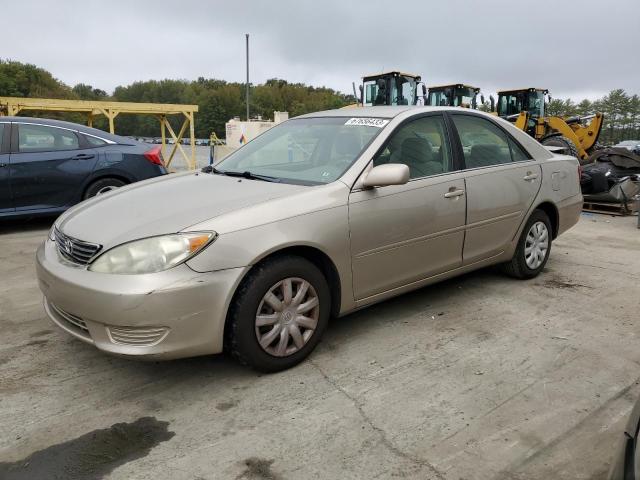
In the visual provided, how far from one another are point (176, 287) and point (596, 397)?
7.52ft

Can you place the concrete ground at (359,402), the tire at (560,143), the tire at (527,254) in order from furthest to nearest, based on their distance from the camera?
the tire at (560,143) → the tire at (527,254) → the concrete ground at (359,402)

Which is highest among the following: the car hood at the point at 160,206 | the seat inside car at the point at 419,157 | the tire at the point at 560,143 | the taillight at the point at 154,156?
the tire at the point at 560,143

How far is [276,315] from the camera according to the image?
295 cm

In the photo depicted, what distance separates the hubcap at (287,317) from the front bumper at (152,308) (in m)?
0.24

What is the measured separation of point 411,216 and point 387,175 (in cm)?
45

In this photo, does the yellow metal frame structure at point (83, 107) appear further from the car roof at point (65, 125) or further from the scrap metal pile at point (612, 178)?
the scrap metal pile at point (612, 178)

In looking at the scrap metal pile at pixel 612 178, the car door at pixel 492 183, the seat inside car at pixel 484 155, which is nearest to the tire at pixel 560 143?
the scrap metal pile at pixel 612 178

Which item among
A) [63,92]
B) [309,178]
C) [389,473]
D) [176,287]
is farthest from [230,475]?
[63,92]

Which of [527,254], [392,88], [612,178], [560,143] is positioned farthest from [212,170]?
[392,88]

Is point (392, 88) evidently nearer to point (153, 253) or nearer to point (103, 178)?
point (103, 178)

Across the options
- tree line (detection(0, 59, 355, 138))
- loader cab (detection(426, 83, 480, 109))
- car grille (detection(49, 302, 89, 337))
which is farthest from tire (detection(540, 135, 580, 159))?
tree line (detection(0, 59, 355, 138))

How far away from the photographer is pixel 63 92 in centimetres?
7206

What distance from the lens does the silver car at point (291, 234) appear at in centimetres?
268

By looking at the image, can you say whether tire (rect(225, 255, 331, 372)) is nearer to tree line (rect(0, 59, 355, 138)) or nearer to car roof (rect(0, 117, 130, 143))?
car roof (rect(0, 117, 130, 143))
